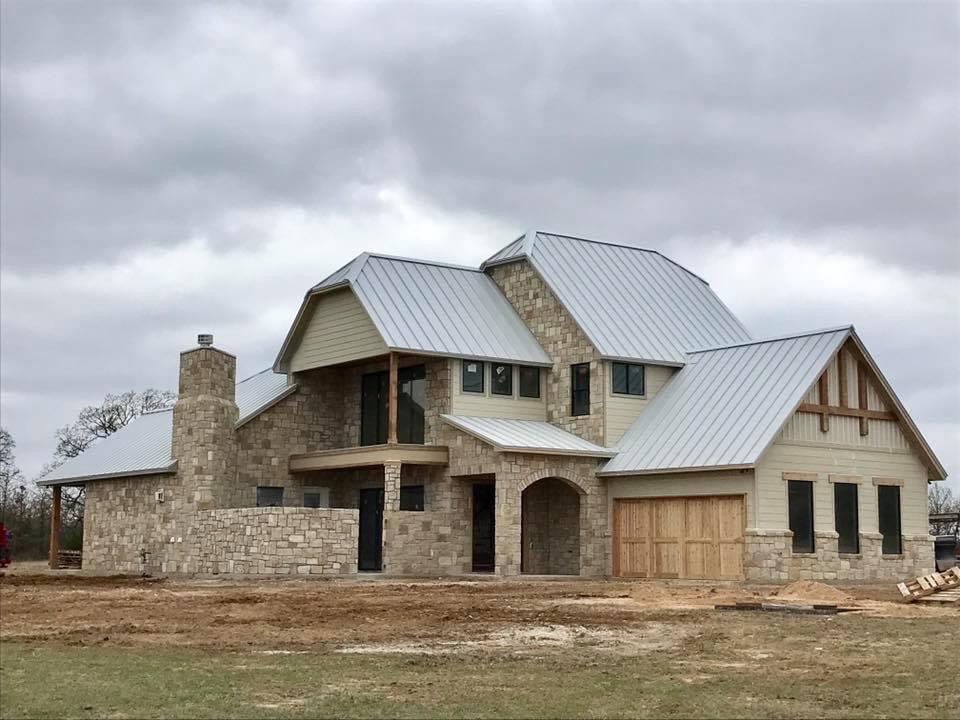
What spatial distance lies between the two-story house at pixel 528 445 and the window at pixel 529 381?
0.17 ft

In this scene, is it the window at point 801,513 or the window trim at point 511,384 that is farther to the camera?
the window trim at point 511,384

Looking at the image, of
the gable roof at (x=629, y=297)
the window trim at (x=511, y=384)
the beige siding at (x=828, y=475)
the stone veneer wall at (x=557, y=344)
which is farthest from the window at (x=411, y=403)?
the beige siding at (x=828, y=475)

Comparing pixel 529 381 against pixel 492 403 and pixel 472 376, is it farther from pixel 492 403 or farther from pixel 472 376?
pixel 472 376

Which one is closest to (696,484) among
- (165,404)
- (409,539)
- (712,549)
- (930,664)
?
(712,549)

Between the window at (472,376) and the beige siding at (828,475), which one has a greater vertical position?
the window at (472,376)

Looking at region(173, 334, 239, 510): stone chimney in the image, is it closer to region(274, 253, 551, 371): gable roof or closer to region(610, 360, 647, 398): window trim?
region(274, 253, 551, 371): gable roof

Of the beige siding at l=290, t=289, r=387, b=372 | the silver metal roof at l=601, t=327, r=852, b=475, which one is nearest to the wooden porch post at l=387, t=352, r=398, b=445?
the beige siding at l=290, t=289, r=387, b=372

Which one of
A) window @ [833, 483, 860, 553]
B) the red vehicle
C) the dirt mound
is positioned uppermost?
window @ [833, 483, 860, 553]

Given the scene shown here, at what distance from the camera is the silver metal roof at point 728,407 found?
31453mm

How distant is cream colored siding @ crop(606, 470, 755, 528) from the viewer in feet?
101

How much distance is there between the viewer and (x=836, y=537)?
Answer: 31844 millimetres

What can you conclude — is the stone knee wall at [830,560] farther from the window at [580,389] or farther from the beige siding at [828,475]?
the window at [580,389]

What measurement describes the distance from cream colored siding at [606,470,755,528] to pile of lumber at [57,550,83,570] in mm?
21021

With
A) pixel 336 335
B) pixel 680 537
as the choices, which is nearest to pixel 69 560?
pixel 336 335
